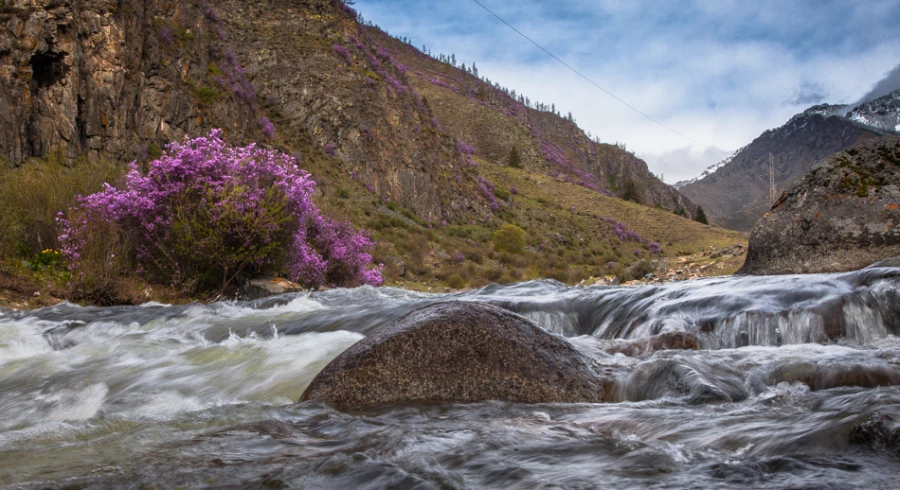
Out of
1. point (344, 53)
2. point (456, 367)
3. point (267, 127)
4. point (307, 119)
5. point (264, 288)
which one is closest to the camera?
point (456, 367)

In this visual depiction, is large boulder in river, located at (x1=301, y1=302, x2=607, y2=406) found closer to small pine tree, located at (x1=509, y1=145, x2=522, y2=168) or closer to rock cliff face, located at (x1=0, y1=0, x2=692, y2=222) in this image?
rock cliff face, located at (x1=0, y1=0, x2=692, y2=222)

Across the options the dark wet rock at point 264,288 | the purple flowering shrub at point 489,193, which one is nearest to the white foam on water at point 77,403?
the dark wet rock at point 264,288

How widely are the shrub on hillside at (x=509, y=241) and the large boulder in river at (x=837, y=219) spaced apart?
18.2 m

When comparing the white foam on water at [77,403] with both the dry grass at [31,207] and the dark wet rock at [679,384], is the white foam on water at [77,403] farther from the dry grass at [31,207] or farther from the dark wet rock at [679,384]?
the dry grass at [31,207]

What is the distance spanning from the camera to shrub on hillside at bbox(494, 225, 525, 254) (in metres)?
27.8

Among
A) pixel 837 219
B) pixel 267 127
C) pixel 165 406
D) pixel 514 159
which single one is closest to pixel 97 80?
pixel 267 127

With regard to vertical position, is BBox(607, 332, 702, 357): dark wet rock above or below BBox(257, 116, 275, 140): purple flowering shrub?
below

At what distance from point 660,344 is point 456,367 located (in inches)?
94.0

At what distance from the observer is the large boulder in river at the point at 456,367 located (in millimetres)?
3770

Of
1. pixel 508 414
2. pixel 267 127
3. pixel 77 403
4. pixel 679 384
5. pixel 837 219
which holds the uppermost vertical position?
pixel 267 127

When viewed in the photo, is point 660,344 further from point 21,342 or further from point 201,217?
point 201,217

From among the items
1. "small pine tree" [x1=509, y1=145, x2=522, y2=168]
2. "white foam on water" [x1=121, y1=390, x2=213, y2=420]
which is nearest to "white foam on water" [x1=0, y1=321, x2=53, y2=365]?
"white foam on water" [x1=121, y1=390, x2=213, y2=420]

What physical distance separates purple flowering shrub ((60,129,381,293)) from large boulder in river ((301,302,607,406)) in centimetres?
713

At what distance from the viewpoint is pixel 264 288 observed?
10586 mm
